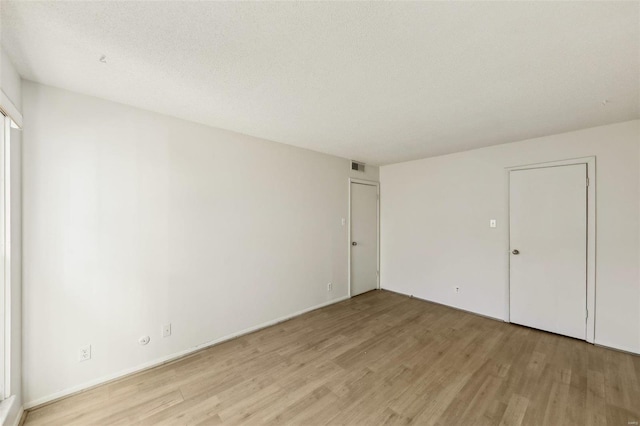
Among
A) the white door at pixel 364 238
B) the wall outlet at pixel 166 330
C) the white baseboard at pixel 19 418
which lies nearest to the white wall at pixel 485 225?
the white door at pixel 364 238

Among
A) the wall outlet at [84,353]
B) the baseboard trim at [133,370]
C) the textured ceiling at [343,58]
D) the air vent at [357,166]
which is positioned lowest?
the baseboard trim at [133,370]

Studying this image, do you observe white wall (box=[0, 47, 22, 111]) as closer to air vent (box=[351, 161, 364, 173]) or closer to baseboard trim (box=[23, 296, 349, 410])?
baseboard trim (box=[23, 296, 349, 410])

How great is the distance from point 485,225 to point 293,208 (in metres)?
2.86

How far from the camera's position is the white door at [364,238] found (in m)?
4.47

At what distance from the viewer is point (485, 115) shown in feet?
8.14

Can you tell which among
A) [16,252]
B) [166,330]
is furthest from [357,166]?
[16,252]

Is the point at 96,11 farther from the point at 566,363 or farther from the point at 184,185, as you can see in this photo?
the point at 566,363

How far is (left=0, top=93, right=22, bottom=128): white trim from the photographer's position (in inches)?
58.6

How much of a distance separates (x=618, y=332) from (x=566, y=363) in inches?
33.0

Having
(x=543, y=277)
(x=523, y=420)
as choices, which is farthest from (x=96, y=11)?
(x=543, y=277)

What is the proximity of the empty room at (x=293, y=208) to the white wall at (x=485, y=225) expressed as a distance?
0.09 ft

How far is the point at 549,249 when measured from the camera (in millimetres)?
3098

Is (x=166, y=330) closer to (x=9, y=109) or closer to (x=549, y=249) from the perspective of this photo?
(x=9, y=109)

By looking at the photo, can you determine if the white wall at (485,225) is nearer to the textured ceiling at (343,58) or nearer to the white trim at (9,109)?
the textured ceiling at (343,58)
